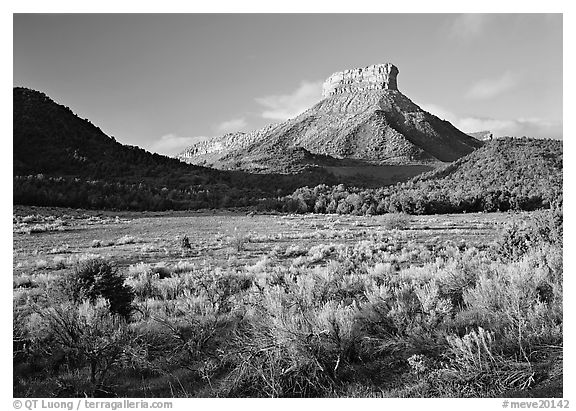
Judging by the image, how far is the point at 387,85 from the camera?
307 ft

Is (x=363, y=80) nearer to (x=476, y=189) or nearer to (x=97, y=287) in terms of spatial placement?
(x=476, y=189)

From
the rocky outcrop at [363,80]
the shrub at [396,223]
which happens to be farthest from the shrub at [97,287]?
the rocky outcrop at [363,80]

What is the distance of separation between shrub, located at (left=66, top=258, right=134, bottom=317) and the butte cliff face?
53978 millimetres

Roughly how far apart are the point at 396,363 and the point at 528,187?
99.6 ft

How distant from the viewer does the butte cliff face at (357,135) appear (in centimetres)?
6606

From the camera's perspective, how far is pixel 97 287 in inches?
215

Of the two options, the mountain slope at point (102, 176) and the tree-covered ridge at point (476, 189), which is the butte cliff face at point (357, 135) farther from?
the tree-covered ridge at point (476, 189)

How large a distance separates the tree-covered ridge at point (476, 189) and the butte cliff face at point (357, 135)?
863 inches

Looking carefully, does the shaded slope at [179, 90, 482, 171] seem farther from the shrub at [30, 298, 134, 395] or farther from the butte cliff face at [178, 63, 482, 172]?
the shrub at [30, 298, 134, 395]

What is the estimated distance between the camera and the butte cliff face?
217 ft

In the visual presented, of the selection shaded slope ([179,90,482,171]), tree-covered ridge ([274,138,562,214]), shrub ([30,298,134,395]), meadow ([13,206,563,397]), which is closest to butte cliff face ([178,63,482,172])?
shaded slope ([179,90,482,171])
